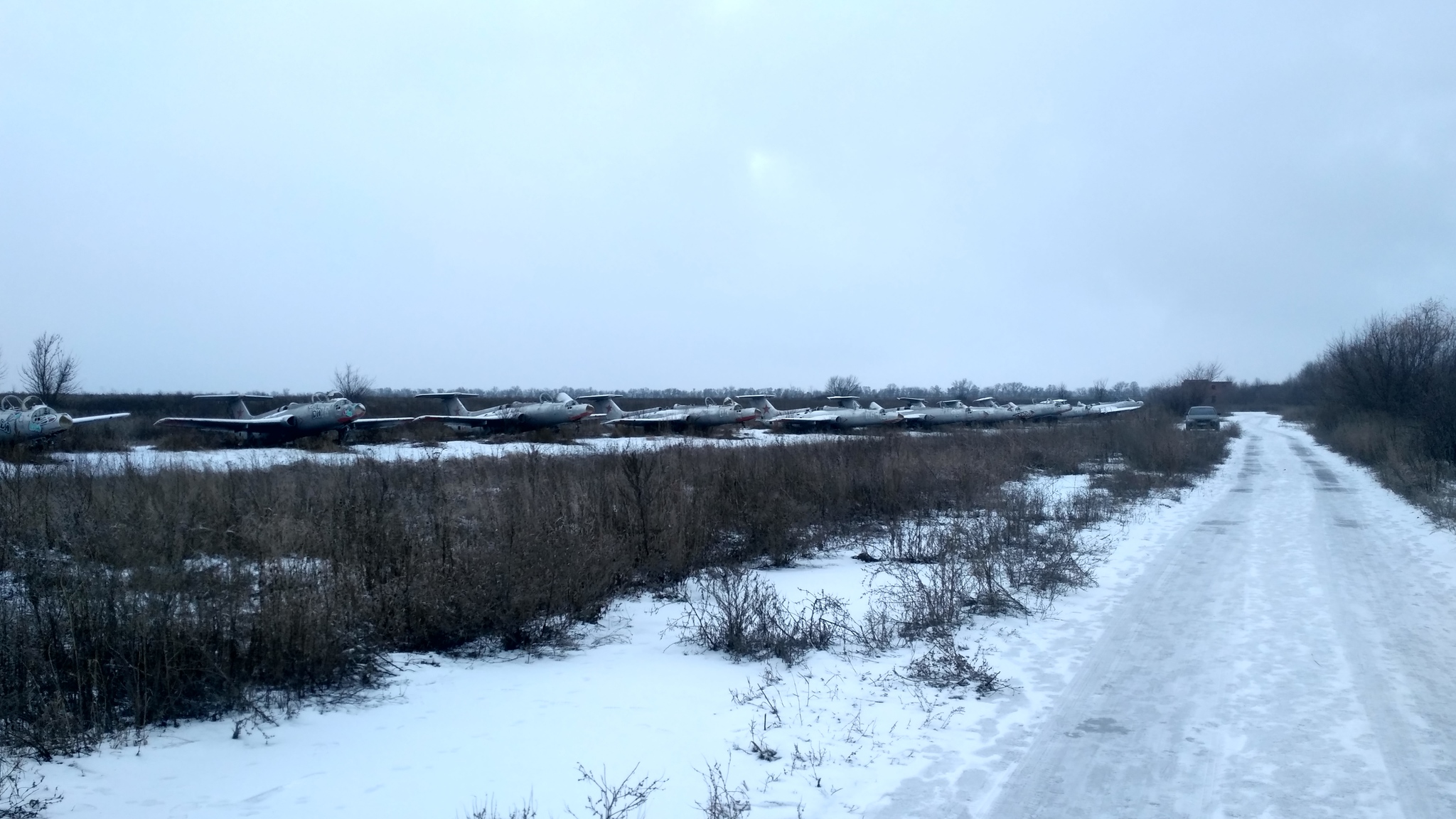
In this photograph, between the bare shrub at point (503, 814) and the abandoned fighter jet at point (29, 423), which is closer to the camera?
the bare shrub at point (503, 814)

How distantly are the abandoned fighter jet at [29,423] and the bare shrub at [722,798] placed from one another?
25257 mm

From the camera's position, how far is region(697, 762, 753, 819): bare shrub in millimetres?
3803

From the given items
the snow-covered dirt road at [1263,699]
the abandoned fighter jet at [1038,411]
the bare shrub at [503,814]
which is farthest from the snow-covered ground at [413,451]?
the abandoned fighter jet at [1038,411]

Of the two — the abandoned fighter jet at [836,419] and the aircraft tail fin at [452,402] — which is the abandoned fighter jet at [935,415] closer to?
the abandoned fighter jet at [836,419]

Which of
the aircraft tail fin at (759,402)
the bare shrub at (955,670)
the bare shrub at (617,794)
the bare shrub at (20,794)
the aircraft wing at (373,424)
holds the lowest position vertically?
the bare shrub at (955,670)

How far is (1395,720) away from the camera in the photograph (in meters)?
4.83

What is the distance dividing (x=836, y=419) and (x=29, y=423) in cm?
3272

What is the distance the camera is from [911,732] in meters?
4.88

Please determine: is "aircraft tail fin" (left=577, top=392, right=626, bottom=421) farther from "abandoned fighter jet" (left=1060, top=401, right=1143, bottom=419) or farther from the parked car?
"abandoned fighter jet" (left=1060, top=401, right=1143, bottom=419)

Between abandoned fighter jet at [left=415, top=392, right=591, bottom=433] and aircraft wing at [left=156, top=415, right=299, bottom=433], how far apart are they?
320 inches

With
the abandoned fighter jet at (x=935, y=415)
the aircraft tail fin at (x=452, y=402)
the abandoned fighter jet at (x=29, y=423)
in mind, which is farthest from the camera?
the abandoned fighter jet at (x=935, y=415)

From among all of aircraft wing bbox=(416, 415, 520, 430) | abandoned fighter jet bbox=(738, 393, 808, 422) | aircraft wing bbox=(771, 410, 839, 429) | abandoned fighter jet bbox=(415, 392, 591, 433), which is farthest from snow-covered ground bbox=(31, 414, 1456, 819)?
abandoned fighter jet bbox=(738, 393, 808, 422)

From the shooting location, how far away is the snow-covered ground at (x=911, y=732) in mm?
3928

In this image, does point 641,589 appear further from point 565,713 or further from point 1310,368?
point 1310,368
